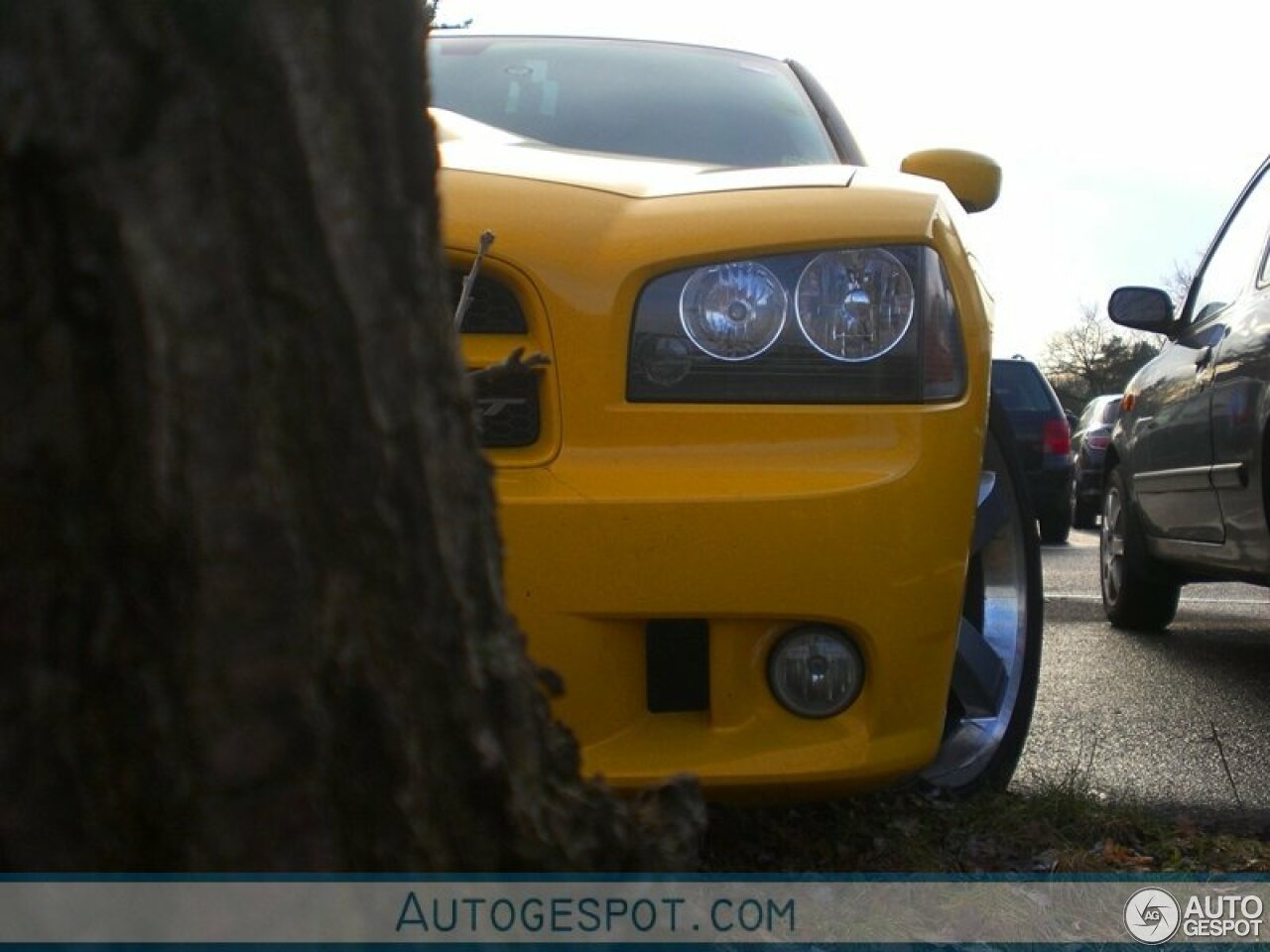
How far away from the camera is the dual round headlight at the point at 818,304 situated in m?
2.46

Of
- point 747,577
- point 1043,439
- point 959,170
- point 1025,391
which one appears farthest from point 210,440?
point 1025,391

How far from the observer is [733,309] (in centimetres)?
248

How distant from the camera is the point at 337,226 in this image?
1.02 m

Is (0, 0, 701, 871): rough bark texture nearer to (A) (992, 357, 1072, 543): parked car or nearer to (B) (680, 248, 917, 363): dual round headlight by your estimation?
(B) (680, 248, 917, 363): dual round headlight

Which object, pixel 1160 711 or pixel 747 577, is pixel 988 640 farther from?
pixel 1160 711

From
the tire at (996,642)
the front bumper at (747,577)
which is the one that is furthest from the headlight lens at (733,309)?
the tire at (996,642)

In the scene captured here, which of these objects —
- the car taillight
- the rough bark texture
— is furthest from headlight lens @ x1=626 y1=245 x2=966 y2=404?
the car taillight

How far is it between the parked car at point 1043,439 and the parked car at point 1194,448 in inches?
311

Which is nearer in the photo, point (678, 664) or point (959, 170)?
point (678, 664)

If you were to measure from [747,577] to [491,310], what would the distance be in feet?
1.90

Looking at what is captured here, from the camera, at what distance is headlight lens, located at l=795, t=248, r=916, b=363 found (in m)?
2.46

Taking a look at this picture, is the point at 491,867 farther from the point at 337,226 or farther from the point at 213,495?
the point at 337,226

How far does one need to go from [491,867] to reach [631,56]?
11.1ft

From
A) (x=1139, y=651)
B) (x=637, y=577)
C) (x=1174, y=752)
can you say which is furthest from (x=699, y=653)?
(x=1139, y=651)
